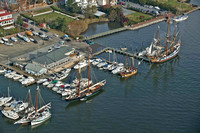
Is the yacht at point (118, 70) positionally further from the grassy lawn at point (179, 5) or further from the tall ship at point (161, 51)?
the grassy lawn at point (179, 5)

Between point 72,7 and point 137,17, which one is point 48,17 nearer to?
point 72,7

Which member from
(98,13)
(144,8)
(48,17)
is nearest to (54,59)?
(48,17)

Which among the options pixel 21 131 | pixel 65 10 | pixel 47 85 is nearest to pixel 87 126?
pixel 21 131

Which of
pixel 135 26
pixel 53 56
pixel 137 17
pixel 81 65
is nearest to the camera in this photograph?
pixel 81 65

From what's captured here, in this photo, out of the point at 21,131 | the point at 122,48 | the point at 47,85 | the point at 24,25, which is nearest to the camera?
the point at 21,131

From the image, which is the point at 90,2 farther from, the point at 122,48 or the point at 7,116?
the point at 7,116
